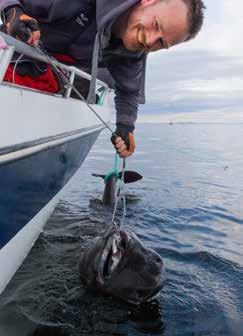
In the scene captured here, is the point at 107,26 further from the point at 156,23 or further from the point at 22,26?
the point at 22,26

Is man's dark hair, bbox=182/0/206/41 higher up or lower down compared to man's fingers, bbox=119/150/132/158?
higher up

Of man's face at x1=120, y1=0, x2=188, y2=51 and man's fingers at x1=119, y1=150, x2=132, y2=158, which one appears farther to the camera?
man's fingers at x1=119, y1=150, x2=132, y2=158

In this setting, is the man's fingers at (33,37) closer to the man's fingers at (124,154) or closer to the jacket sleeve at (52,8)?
the jacket sleeve at (52,8)

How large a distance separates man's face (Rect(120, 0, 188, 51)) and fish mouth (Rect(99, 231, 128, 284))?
146 centimetres

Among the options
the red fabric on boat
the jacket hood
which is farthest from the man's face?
the red fabric on boat

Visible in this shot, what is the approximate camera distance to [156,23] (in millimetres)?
2779

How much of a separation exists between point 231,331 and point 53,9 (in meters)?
2.64

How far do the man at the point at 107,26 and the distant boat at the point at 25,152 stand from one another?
0.71 feet

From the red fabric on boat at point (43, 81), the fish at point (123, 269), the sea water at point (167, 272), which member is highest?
the red fabric on boat at point (43, 81)

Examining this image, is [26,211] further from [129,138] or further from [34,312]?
[129,138]

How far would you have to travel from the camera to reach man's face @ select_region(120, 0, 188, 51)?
2.74m

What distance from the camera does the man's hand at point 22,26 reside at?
260 centimetres

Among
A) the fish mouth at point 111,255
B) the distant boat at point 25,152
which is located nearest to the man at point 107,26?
the distant boat at point 25,152

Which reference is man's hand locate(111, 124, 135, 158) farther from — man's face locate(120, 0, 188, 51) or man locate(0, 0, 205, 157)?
man's face locate(120, 0, 188, 51)
